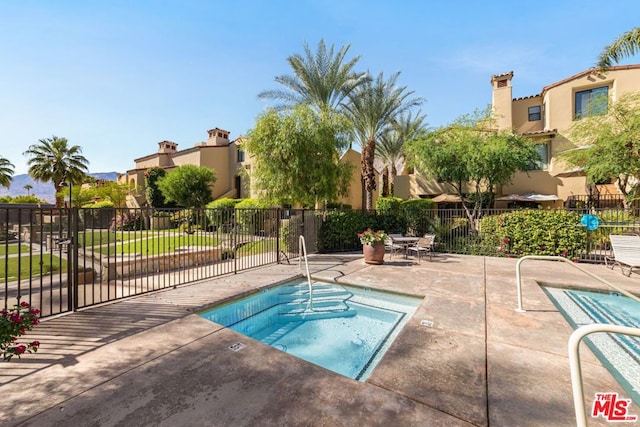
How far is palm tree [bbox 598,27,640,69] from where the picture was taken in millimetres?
9706

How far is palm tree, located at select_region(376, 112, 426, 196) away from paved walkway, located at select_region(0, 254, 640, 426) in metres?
19.7

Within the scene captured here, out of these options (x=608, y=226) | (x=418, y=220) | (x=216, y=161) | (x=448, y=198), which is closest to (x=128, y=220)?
(x=418, y=220)

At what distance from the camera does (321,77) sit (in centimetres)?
1503

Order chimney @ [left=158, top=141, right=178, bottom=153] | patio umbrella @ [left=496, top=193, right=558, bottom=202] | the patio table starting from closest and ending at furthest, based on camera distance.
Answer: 1. the patio table
2. patio umbrella @ [left=496, top=193, right=558, bottom=202]
3. chimney @ [left=158, top=141, right=178, bottom=153]

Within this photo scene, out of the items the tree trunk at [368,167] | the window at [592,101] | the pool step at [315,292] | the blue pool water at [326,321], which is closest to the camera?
the blue pool water at [326,321]

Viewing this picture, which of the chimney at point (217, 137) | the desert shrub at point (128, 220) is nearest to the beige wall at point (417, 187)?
the desert shrub at point (128, 220)

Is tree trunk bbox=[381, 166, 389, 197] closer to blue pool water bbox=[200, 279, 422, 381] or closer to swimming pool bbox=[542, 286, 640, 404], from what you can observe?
swimming pool bbox=[542, 286, 640, 404]

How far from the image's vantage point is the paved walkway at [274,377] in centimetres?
250

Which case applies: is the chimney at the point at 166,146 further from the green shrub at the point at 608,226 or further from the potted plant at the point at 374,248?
the green shrub at the point at 608,226

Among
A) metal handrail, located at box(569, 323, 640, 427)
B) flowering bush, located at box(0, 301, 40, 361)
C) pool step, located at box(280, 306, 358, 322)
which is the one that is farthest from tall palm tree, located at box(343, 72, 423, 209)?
flowering bush, located at box(0, 301, 40, 361)

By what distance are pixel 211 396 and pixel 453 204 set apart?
22.3 meters

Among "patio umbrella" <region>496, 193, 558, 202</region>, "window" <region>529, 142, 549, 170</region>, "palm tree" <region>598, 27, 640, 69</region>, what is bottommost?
"patio umbrella" <region>496, 193, 558, 202</region>

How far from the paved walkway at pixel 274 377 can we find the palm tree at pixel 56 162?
37950mm

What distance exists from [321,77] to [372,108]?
393 centimetres
